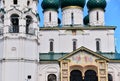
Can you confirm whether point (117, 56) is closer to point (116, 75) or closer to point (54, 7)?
point (116, 75)

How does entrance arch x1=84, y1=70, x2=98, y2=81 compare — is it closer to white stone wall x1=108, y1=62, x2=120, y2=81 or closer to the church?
the church

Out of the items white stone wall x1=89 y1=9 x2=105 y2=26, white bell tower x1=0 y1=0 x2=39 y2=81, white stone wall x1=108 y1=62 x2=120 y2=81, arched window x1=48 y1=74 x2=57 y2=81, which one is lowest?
arched window x1=48 y1=74 x2=57 y2=81

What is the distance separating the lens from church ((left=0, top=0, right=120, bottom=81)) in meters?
40.5

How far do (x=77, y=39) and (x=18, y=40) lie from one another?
725 centimetres

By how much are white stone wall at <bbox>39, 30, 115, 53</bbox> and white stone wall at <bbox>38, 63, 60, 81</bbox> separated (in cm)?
245

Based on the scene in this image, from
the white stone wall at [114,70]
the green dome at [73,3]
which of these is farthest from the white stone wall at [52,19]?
the white stone wall at [114,70]

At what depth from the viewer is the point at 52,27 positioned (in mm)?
45656

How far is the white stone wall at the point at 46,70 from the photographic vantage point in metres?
42.8

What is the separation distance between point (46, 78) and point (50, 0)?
9028 millimetres

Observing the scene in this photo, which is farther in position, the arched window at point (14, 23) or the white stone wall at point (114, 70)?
the white stone wall at point (114, 70)

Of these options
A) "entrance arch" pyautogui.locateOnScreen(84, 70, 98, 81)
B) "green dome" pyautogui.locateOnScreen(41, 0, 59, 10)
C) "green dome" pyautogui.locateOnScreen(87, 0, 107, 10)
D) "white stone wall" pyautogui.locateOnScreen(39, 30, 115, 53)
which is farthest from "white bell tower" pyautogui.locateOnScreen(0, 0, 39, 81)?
"green dome" pyautogui.locateOnScreen(87, 0, 107, 10)

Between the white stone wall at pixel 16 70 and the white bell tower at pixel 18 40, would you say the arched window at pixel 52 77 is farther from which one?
the white stone wall at pixel 16 70

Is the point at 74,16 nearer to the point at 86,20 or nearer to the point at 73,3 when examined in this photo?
the point at 73,3

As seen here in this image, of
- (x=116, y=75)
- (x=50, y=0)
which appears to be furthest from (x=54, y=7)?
(x=116, y=75)
